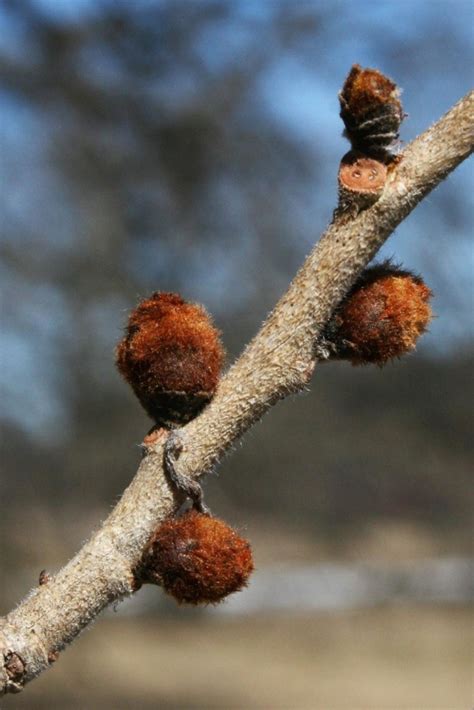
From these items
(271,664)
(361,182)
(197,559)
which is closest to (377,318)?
(361,182)

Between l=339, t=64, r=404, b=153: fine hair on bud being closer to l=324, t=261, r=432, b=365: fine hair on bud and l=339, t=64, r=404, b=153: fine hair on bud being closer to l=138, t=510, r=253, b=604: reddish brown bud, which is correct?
l=324, t=261, r=432, b=365: fine hair on bud

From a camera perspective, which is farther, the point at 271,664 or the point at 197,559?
the point at 271,664

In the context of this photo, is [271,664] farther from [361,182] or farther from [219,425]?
[361,182]

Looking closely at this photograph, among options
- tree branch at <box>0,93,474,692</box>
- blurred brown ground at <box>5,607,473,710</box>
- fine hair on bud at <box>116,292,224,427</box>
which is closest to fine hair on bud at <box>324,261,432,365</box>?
tree branch at <box>0,93,474,692</box>

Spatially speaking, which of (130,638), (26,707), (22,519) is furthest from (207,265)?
(26,707)

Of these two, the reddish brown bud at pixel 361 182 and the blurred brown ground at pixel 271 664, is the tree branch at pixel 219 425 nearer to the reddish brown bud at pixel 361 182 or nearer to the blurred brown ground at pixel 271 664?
the reddish brown bud at pixel 361 182

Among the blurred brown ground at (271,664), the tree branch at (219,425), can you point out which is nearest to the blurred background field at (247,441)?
the blurred brown ground at (271,664)
